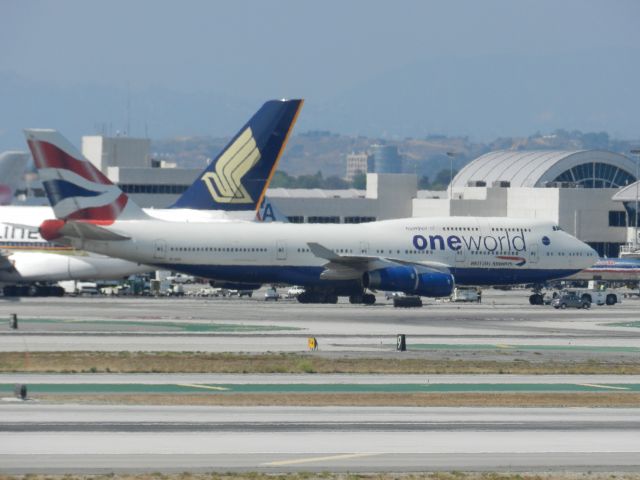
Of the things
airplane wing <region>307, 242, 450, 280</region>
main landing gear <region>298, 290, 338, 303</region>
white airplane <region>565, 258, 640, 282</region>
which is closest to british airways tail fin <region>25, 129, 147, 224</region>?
airplane wing <region>307, 242, 450, 280</region>

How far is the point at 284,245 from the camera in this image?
83.8m

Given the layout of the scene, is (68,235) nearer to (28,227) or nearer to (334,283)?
(28,227)

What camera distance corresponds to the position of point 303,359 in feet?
160

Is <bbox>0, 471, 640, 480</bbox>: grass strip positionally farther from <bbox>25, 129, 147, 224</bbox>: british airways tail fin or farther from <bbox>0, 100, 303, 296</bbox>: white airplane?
<bbox>0, 100, 303, 296</bbox>: white airplane

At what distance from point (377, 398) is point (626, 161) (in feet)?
397

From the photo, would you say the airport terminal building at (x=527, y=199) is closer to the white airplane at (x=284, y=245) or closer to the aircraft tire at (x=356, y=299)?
the white airplane at (x=284, y=245)

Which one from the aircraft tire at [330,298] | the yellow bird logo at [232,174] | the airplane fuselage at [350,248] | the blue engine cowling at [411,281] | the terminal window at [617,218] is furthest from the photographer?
the terminal window at [617,218]

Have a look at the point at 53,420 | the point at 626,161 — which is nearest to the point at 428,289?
the point at 53,420

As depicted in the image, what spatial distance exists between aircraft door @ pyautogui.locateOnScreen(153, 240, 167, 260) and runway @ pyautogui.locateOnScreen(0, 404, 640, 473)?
46.8 metres

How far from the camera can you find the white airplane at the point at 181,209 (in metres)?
87.4

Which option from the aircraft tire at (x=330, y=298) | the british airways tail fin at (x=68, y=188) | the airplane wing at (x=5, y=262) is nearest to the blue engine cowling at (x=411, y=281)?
the aircraft tire at (x=330, y=298)

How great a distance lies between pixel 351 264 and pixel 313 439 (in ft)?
177

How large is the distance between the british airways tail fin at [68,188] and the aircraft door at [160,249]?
2.96 metres

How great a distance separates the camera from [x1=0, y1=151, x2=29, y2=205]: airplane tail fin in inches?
4058
